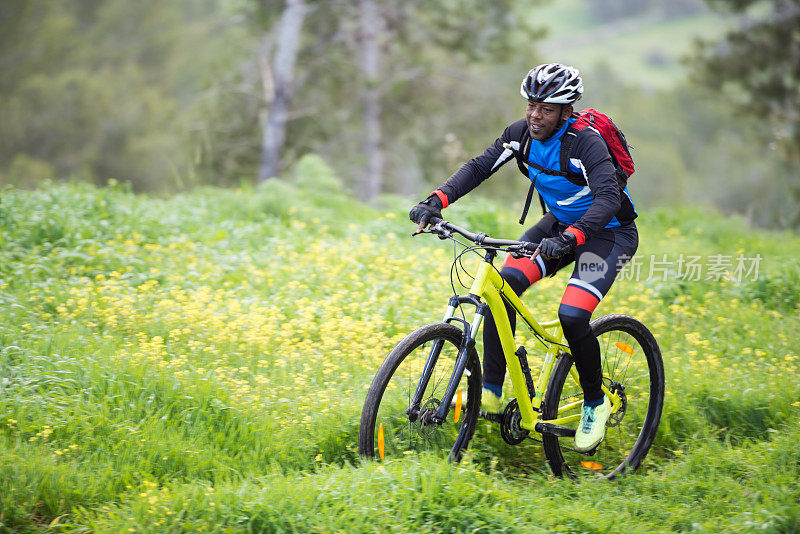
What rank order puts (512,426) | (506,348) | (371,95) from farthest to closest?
(371,95) → (512,426) → (506,348)

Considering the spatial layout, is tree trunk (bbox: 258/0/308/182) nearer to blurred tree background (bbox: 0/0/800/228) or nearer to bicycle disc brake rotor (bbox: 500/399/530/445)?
blurred tree background (bbox: 0/0/800/228)

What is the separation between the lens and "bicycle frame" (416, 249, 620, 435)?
4.18m

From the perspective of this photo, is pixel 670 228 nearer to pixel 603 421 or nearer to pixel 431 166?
pixel 603 421

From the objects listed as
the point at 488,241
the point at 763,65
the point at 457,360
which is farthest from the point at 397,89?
the point at 457,360

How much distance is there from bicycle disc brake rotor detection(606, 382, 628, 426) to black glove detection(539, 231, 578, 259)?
1.54 metres

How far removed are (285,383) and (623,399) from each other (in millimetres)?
2481

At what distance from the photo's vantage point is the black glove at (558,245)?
12.8ft

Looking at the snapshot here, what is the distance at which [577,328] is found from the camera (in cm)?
441

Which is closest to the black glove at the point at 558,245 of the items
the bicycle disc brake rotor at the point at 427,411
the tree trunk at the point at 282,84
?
the bicycle disc brake rotor at the point at 427,411

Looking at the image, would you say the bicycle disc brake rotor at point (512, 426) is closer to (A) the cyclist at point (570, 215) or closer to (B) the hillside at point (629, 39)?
(A) the cyclist at point (570, 215)

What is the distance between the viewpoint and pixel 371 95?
54.6 feet

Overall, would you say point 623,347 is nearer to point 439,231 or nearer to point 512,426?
point 512,426

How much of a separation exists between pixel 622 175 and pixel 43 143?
39.4 meters

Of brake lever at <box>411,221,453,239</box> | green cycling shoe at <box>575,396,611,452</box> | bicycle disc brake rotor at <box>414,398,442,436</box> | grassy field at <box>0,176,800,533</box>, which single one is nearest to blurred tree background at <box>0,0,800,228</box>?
grassy field at <box>0,176,800,533</box>
